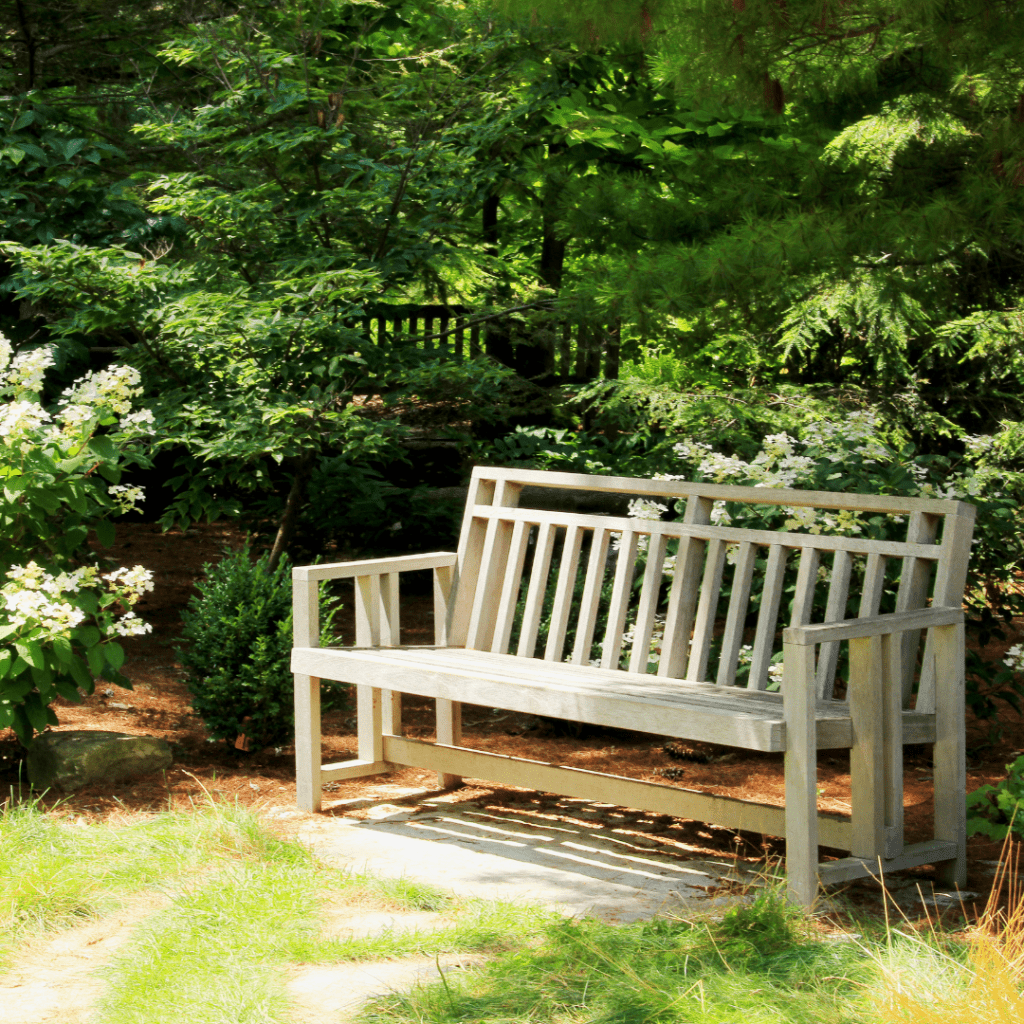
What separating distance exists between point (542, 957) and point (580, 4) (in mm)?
2963

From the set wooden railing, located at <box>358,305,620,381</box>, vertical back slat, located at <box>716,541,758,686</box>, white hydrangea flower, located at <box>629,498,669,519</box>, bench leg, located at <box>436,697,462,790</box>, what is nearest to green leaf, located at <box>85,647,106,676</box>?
bench leg, located at <box>436,697,462,790</box>

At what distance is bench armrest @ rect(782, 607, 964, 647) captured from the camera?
3109 millimetres

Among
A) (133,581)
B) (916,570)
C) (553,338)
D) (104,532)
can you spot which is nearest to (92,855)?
(133,581)

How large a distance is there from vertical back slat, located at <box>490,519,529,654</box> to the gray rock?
4.57 feet

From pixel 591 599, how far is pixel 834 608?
88cm

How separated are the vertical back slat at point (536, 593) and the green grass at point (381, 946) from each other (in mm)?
1118

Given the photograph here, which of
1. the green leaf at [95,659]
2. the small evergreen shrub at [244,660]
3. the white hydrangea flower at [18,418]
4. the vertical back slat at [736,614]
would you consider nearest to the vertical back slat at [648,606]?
the vertical back slat at [736,614]

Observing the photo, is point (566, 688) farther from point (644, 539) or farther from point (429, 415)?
point (429, 415)

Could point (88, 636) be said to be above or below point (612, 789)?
→ above

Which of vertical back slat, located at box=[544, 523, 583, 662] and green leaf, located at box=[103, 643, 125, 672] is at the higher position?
vertical back slat, located at box=[544, 523, 583, 662]

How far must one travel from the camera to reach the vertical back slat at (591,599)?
164 inches

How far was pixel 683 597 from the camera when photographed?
160 inches

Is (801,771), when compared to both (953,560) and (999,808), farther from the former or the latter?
(999,808)

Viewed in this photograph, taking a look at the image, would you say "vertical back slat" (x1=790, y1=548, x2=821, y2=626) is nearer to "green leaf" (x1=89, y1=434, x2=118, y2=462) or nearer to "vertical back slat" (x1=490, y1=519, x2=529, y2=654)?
"vertical back slat" (x1=490, y1=519, x2=529, y2=654)
